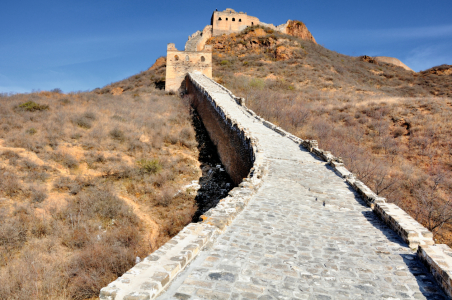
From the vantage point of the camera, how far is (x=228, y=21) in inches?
1629

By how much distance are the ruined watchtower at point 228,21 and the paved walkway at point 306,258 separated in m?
40.8

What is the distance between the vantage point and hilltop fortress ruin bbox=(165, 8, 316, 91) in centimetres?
2375

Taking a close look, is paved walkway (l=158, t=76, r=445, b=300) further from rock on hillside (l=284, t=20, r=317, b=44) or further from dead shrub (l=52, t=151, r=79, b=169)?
rock on hillside (l=284, t=20, r=317, b=44)

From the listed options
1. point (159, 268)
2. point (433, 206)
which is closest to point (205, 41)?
point (433, 206)

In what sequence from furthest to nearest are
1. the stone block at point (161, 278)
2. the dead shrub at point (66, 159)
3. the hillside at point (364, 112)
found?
the dead shrub at point (66, 159)
the hillside at point (364, 112)
the stone block at point (161, 278)

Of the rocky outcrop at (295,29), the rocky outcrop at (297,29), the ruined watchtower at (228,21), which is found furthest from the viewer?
the rocky outcrop at (297,29)

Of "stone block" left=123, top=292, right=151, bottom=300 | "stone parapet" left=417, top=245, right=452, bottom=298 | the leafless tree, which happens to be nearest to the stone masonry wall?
"stone parapet" left=417, top=245, right=452, bottom=298

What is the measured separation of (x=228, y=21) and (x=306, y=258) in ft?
143

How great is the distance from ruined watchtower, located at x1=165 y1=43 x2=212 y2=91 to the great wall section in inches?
768

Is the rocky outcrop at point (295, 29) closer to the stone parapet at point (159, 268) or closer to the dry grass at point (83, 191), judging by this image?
the dry grass at point (83, 191)

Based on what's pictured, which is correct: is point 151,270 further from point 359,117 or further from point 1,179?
point 359,117

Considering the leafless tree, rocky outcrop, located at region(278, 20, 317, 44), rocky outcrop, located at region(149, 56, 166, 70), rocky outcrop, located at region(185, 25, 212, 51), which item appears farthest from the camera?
rocky outcrop, located at region(278, 20, 317, 44)

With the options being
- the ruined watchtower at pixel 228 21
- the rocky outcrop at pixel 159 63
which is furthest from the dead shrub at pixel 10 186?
the ruined watchtower at pixel 228 21

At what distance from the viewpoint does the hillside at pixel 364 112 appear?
9.95 meters
